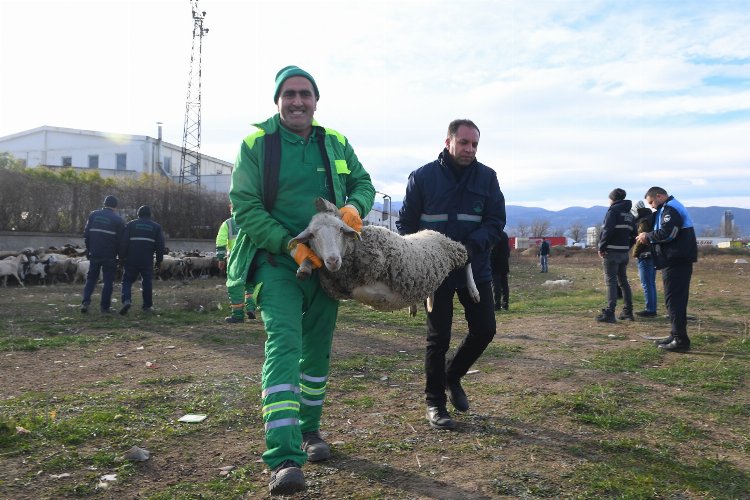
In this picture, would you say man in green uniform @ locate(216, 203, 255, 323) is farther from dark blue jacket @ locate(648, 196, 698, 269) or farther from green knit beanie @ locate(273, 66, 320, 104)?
dark blue jacket @ locate(648, 196, 698, 269)

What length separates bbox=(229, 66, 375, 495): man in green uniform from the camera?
10.4 ft

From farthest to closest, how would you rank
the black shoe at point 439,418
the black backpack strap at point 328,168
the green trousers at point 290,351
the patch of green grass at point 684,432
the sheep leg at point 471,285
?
the sheep leg at point 471,285
the black shoe at point 439,418
the patch of green grass at point 684,432
the black backpack strap at point 328,168
the green trousers at point 290,351

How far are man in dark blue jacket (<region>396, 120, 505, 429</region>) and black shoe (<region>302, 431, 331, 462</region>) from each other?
0.95m

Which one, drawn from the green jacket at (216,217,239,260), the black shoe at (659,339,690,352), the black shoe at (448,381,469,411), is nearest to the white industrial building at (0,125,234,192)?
the green jacket at (216,217,239,260)

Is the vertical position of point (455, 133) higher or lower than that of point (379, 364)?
higher

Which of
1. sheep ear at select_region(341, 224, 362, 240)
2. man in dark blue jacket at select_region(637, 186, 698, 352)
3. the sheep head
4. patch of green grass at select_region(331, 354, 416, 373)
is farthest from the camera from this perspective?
man in dark blue jacket at select_region(637, 186, 698, 352)

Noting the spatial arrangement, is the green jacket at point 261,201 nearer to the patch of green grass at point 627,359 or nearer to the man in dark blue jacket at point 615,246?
the patch of green grass at point 627,359

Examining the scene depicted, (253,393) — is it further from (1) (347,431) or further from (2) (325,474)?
(2) (325,474)

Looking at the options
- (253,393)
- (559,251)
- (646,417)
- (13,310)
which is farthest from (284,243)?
(559,251)

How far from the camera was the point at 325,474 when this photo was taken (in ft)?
10.8

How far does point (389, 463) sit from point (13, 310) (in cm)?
996

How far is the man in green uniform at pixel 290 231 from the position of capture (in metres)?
3.17

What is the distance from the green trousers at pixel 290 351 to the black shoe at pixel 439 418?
0.94 m

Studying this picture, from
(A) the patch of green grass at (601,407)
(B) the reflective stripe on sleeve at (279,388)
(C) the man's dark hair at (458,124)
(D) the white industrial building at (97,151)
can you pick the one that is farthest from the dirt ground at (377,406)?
(D) the white industrial building at (97,151)
